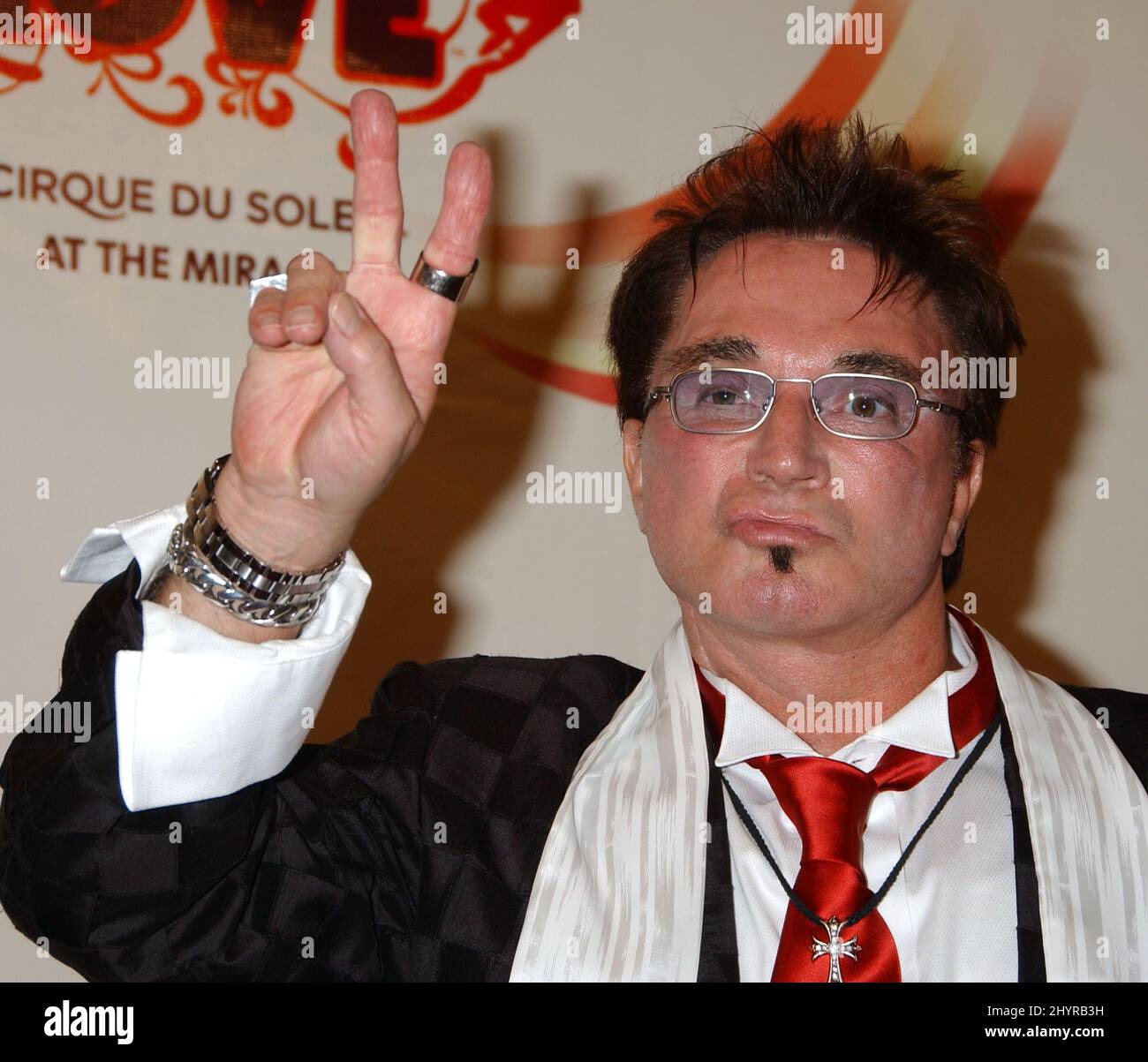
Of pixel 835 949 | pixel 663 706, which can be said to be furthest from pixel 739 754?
pixel 835 949

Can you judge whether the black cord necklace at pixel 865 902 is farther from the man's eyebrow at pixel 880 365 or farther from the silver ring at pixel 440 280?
the silver ring at pixel 440 280

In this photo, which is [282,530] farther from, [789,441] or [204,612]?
[789,441]

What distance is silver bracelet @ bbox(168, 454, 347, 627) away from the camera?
0.95 m

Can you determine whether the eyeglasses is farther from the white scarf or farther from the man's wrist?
the man's wrist

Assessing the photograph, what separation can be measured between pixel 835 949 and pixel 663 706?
286 millimetres

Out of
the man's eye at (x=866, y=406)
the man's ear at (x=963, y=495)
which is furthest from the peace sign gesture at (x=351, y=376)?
the man's ear at (x=963, y=495)

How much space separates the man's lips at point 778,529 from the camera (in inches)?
45.1

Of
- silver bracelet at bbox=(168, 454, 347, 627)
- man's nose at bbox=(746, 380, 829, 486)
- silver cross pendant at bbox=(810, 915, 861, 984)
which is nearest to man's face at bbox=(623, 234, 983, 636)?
man's nose at bbox=(746, 380, 829, 486)

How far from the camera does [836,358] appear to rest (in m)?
1.21

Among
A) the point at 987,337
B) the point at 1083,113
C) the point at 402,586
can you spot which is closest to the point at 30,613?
the point at 402,586

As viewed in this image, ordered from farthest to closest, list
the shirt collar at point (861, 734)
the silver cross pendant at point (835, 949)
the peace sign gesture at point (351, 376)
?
1. the shirt collar at point (861, 734)
2. the silver cross pendant at point (835, 949)
3. the peace sign gesture at point (351, 376)

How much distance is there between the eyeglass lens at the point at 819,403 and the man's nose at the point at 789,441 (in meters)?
0.01

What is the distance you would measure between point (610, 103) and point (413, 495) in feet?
2.24
